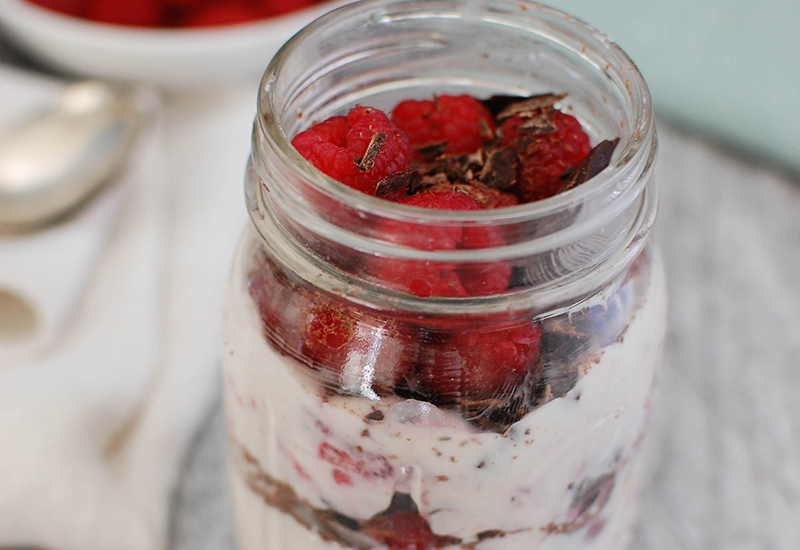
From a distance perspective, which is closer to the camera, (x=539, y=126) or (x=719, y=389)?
(x=539, y=126)

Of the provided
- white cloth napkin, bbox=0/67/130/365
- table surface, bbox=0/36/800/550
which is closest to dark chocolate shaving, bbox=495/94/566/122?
table surface, bbox=0/36/800/550

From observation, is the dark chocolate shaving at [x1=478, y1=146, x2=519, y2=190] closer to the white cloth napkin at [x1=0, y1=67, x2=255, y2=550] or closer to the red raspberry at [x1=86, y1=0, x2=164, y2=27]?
the white cloth napkin at [x1=0, y1=67, x2=255, y2=550]

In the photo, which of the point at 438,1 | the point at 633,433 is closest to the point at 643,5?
the point at 438,1

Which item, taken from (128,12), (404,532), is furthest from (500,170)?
(128,12)

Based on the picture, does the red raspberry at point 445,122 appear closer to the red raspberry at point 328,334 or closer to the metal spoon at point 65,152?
the red raspberry at point 328,334

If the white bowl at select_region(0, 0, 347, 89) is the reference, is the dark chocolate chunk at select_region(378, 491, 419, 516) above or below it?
above

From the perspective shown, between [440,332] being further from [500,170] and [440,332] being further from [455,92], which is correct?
[455,92]

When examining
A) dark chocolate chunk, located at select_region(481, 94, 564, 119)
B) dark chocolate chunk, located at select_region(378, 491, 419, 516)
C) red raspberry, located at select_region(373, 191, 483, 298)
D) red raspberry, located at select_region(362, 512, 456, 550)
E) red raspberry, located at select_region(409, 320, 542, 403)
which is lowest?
red raspberry, located at select_region(362, 512, 456, 550)
